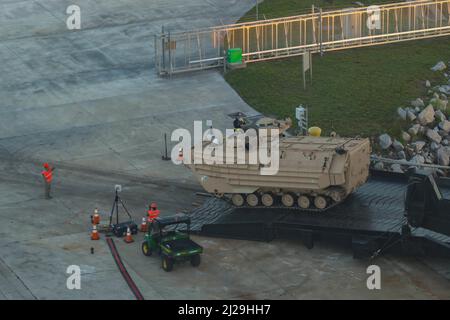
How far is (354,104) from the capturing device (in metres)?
46.8

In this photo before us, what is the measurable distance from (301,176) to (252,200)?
2.04m

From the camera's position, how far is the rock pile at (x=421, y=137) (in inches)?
1700

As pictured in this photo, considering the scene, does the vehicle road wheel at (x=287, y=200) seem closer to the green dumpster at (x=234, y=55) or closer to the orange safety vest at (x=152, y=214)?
the orange safety vest at (x=152, y=214)

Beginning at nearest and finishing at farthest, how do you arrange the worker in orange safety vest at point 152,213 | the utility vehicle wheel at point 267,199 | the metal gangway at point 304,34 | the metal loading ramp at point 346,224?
the metal loading ramp at point 346,224
the worker in orange safety vest at point 152,213
the utility vehicle wheel at point 267,199
the metal gangway at point 304,34

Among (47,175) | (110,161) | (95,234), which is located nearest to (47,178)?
(47,175)

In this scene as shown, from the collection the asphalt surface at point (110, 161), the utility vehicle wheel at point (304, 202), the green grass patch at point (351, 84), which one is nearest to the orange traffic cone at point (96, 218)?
the asphalt surface at point (110, 161)

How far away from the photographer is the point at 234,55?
50688 millimetres

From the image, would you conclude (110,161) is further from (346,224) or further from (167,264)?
(346,224)

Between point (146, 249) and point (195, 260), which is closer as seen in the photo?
point (195, 260)

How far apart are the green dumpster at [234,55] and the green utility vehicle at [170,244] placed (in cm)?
1795

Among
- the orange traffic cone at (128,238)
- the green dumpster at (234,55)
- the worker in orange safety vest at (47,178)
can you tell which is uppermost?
the green dumpster at (234,55)

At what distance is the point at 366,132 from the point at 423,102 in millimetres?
4355

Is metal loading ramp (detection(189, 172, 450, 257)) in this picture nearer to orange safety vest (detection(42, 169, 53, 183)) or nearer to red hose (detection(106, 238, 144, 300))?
red hose (detection(106, 238, 144, 300))
